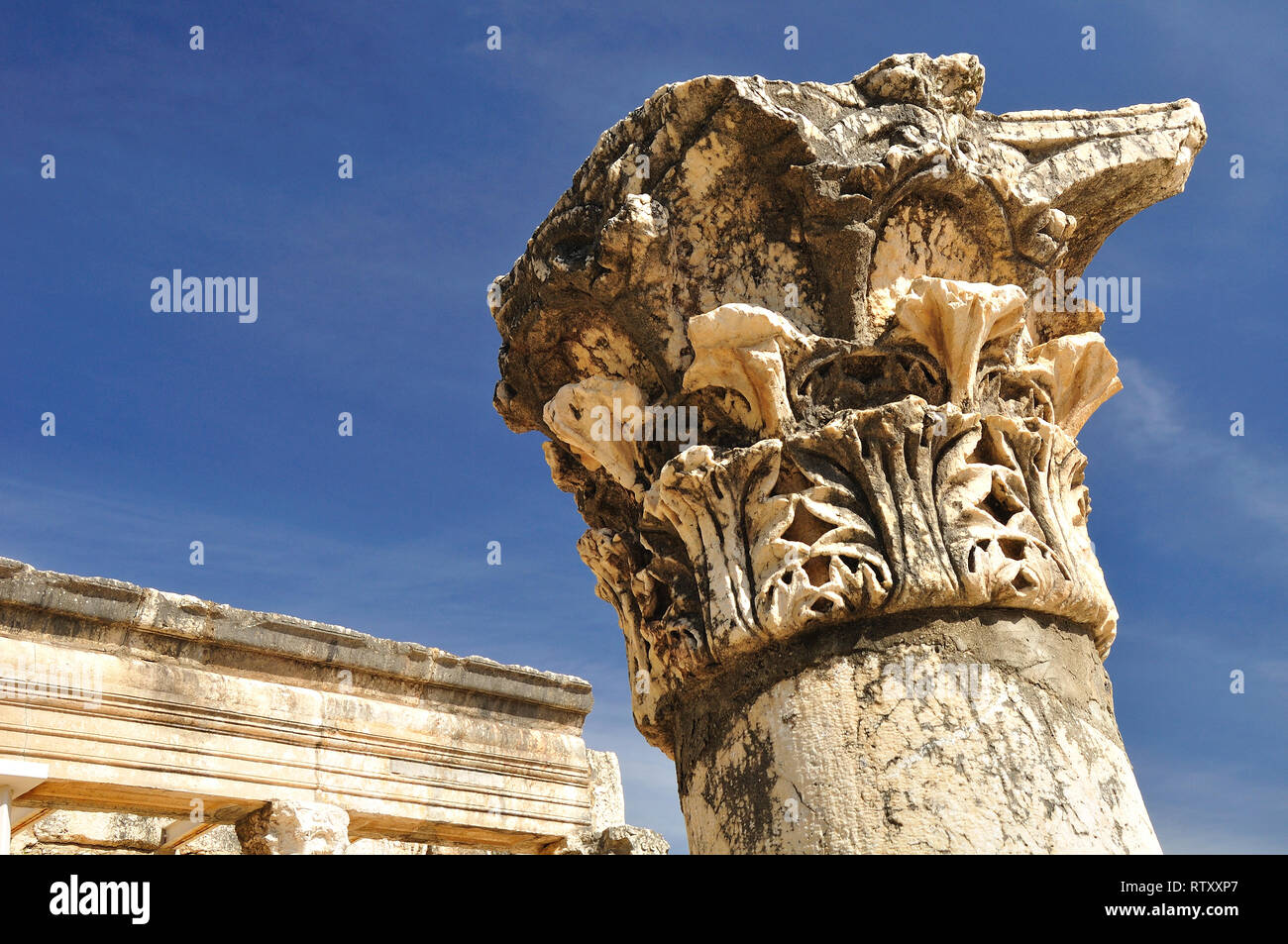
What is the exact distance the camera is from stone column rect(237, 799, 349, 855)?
725 cm

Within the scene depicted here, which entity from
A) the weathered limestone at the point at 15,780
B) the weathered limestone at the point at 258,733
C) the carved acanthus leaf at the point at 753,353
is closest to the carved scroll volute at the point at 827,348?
the carved acanthus leaf at the point at 753,353

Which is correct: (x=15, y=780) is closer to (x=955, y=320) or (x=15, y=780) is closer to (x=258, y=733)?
(x=258, y=733)

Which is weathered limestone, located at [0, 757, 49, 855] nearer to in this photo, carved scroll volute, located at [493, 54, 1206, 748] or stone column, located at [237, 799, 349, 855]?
stone column, located at [237, 799, 349, 855]

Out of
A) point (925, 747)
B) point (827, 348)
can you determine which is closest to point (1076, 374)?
point (827, 348)

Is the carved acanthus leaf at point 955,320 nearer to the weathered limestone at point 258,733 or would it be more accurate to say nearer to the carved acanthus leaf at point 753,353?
the carved acanthus leaf at point 753,353

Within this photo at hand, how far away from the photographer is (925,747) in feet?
7.86

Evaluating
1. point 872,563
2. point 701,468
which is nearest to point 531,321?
point 701,468

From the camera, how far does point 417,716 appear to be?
325 inches

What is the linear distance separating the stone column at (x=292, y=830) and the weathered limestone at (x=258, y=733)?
1cm

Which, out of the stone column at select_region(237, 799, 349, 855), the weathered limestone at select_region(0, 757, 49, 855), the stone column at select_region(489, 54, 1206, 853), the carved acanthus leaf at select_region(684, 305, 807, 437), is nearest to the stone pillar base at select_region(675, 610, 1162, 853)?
the stone column at select_region(489, 54, 1206, 853)

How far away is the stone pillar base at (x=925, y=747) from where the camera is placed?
7.66 ft
